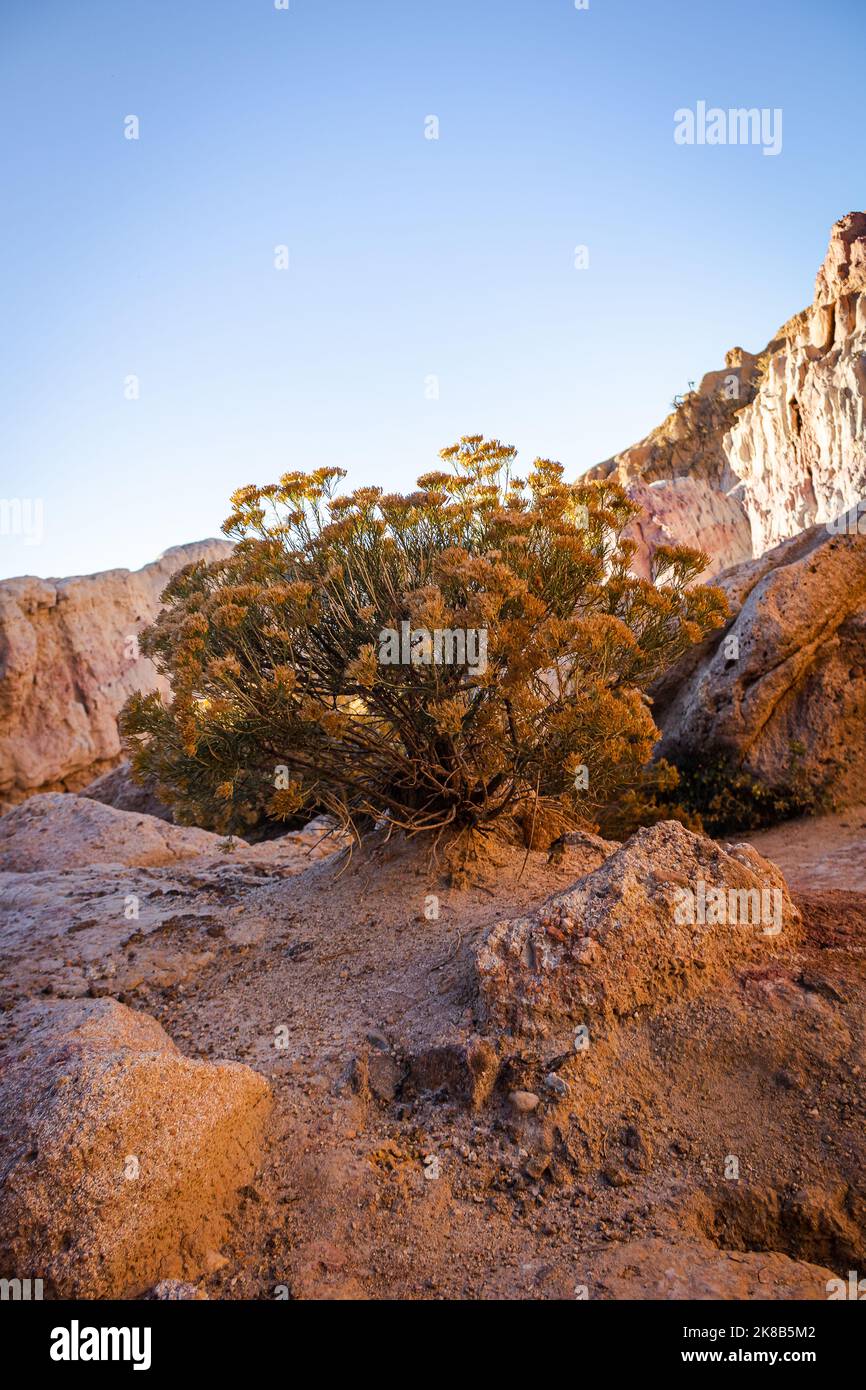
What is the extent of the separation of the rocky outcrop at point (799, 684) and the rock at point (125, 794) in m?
8.71

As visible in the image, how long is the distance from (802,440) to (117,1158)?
3052cm

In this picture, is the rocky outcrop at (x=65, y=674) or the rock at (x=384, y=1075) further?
the rocky outcrop at (x=65, y=674)

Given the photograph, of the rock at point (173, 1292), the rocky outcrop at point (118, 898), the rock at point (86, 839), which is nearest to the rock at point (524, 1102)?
the rock at point (173, 1292)

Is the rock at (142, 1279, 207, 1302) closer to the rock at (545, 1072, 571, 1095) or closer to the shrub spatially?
the rock at (545, 1072, 571, 1095)

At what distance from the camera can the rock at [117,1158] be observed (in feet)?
9.26

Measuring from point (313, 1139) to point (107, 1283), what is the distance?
95 centimetres

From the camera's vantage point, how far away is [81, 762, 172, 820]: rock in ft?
45.1

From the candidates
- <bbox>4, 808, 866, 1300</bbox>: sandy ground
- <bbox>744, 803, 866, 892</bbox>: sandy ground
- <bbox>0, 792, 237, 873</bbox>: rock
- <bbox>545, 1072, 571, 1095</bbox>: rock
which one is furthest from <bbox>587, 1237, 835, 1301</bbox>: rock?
<bbox>0, 792, 237, 873</bbox>: rock

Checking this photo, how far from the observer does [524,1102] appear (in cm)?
354

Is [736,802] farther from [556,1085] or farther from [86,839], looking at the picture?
[86,839]

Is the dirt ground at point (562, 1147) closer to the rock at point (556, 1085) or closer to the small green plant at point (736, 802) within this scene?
the rock at point (556, 1085)

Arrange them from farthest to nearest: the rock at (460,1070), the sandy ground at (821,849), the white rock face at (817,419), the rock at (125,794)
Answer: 1. the white rock face at (817,419)
2. the rock at (125,794)
3. the sandy ground at (821,849)
4. the rock at (460,1070)

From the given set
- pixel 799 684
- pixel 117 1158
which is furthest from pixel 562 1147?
pixel 799 684
